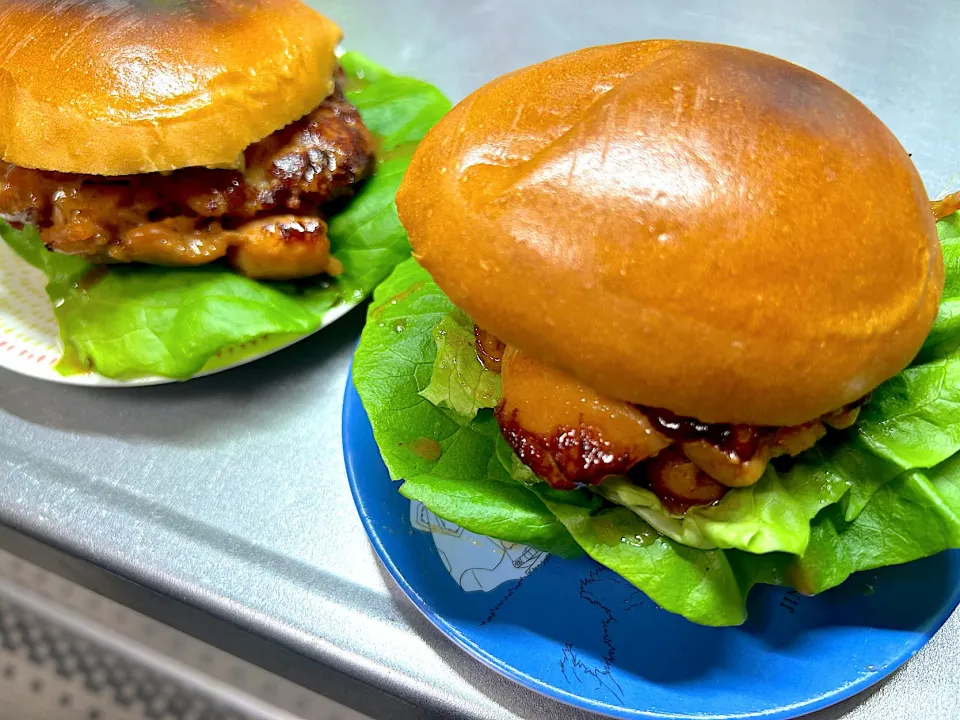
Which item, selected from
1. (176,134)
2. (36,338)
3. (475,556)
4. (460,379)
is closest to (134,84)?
(176,134)

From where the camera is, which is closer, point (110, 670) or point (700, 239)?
point (700, 239)

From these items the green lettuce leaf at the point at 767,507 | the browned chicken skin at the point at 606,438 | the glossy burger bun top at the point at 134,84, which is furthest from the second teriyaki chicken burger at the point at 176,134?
the browned chicken skin at the point at 606,438

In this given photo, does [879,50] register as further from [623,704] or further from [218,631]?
[218,631]

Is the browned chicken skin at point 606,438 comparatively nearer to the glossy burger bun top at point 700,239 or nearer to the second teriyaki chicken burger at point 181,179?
the glossy burger bun top at point 700,239

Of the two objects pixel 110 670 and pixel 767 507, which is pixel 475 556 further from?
pixel 110 670

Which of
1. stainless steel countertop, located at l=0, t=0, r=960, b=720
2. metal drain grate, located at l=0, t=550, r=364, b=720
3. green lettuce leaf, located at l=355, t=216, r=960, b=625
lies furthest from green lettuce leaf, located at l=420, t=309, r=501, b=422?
metal drain grate, located at l=0, t=550, r=364, b=720

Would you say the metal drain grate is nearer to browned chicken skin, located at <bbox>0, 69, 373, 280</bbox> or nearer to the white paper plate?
the white paper plate

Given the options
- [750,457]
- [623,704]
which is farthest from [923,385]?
[623,704]
